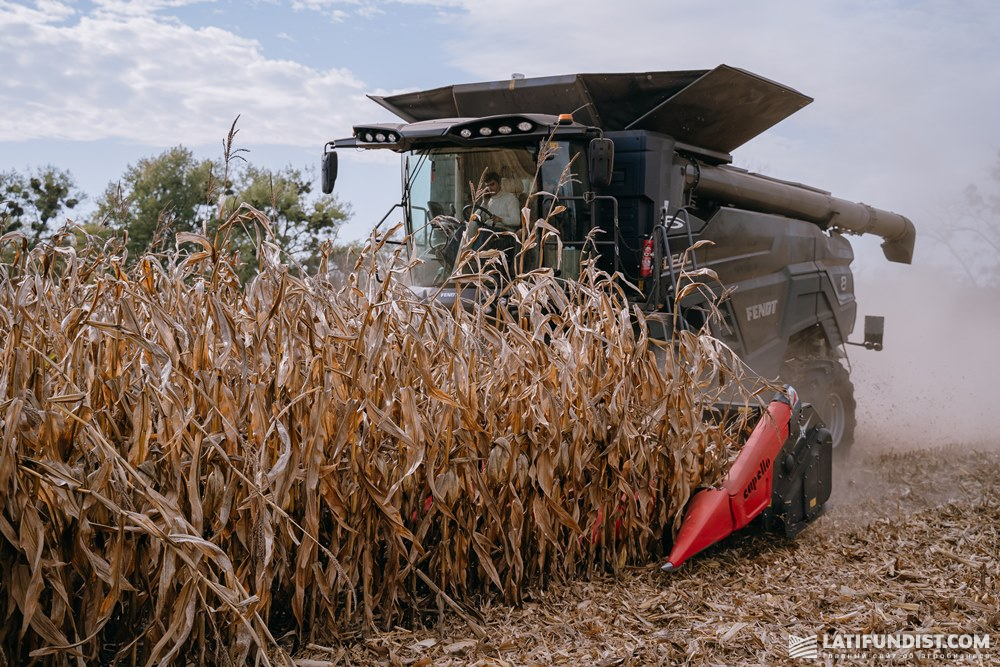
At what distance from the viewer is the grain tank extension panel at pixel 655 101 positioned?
6.07 m

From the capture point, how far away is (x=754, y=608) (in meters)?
3.33

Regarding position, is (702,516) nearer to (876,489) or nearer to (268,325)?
(268,325)

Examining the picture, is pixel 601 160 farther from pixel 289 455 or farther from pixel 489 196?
pixel 289 455

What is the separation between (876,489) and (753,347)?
4.39 feet

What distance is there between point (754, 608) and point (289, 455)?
184 centimetres

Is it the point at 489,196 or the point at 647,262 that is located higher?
the point at 489,196

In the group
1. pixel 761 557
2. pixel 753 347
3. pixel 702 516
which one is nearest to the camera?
pixel 702 516

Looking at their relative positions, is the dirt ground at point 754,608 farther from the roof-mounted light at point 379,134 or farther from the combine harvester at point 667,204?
the roof-mounted light at point 379,134

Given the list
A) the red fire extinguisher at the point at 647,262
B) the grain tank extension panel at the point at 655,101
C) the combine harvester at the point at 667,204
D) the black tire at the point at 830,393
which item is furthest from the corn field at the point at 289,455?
the black tire at the point at 830,393

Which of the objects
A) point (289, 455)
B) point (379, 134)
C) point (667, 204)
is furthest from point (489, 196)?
point (289, 455)

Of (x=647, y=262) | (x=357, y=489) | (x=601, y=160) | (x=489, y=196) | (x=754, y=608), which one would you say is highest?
(x=601, y=160)

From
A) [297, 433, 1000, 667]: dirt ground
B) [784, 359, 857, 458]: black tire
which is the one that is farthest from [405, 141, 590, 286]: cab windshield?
[784, 359, 857, 458]: black tire

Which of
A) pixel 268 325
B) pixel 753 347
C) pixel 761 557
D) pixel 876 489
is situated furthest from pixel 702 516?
pixel 753 347

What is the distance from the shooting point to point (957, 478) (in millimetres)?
6379
